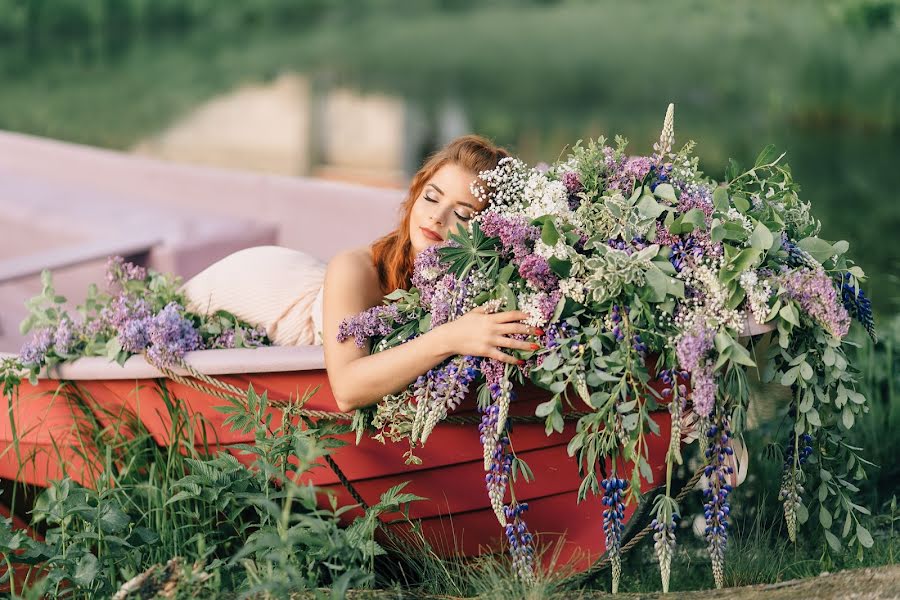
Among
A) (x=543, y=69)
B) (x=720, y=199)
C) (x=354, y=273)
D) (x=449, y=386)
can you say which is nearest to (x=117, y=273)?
(x=354, y=273)

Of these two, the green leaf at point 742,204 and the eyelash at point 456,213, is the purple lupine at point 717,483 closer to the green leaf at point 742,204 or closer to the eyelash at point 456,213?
the green leaf at point 742,204

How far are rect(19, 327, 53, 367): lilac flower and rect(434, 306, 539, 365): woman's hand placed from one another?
1.12 metres

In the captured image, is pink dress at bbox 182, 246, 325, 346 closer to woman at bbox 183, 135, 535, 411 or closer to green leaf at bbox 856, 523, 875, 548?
woman at bbox 183, 135, 535, 411

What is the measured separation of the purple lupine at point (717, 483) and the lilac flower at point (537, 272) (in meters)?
0.44

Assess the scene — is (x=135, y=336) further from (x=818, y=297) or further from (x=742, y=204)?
(x=818, y=297)

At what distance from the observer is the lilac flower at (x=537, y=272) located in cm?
236

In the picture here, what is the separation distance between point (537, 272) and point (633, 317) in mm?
214

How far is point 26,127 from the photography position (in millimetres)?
12250

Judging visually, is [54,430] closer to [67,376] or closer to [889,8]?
[67,376]

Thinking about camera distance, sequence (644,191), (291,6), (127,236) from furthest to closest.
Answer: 1. (291,6)
2. (127,236)
3. (644,191)

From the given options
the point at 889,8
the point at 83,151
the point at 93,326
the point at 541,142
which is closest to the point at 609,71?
the point at 889,8

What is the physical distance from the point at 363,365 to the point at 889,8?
41.7 feet

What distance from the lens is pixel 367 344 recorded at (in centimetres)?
254

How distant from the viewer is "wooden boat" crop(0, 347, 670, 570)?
104 inches
